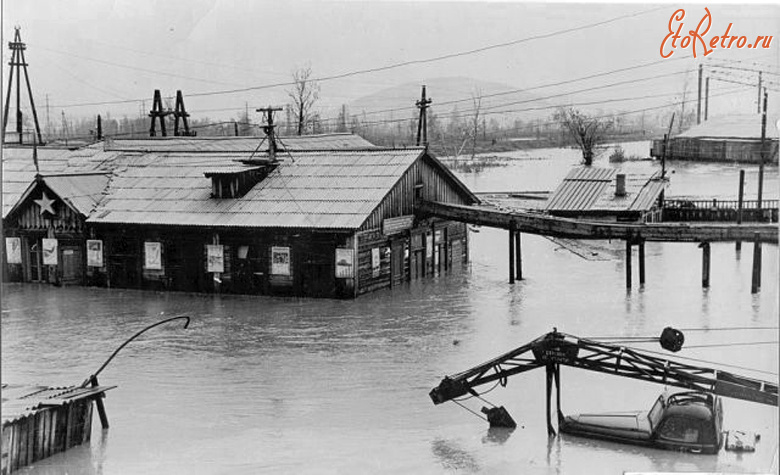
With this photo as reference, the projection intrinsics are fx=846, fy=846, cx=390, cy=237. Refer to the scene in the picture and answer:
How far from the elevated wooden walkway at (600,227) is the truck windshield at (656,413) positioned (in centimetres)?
1150

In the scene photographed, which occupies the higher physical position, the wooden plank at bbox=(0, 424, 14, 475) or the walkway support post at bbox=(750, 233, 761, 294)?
the walkway support post at bbox=(750, 233, 761, 294)

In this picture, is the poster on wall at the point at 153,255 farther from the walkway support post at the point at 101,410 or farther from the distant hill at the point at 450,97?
the walkway support post at the point at 101,410

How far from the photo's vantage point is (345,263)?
2852cm

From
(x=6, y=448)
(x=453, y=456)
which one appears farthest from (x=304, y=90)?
(x=6, y=448)

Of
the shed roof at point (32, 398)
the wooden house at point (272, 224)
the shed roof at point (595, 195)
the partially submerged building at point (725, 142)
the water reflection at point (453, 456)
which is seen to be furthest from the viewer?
the shed roof at point (595, 195)

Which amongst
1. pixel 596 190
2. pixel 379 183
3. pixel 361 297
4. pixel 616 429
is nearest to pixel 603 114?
pixel 596 190

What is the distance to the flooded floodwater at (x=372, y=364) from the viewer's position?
1510cm

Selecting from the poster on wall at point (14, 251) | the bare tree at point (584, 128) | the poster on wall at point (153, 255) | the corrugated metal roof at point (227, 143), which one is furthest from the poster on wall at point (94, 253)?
the bare tree at point (584, 128)

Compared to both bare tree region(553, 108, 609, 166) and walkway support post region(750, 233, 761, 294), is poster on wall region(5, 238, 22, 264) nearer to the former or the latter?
bare tree region(553, 108, 609, 166)

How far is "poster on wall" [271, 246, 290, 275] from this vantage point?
29125 mm

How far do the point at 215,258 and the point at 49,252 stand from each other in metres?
5.88

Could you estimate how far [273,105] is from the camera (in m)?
30.2

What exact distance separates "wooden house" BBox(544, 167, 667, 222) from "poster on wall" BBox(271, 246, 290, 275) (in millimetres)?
11051

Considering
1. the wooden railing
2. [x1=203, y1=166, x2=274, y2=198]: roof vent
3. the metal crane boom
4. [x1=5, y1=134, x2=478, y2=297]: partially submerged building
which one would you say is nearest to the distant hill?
[x1=5, y1=134, x2=478, y2=297]: partially submerged building
